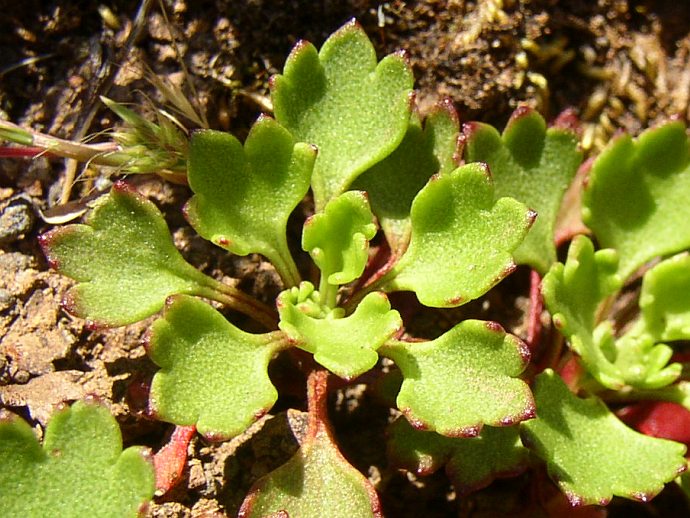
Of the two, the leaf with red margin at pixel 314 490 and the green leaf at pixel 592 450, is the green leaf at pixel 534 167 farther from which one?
Result: the leaf with red margin at pixel 314 490

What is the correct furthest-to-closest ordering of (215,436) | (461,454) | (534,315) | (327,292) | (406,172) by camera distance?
(534,315) < (406,172) < (327,292) < (461,454) < (215,436)

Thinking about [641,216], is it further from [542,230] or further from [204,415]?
[204,415]

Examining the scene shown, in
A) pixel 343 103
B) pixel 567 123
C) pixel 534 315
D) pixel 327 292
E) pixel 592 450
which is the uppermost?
pixel 343 103

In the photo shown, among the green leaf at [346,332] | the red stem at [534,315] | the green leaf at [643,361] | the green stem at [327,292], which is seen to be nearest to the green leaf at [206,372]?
the green leaf at [346,332]

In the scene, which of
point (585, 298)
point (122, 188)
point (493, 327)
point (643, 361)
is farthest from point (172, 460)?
point (643, 361)

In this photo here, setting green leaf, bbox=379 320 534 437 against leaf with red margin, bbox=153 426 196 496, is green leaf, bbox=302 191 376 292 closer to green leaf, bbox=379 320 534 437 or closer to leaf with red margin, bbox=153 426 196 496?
green leaf, bbox=379 320 534 437

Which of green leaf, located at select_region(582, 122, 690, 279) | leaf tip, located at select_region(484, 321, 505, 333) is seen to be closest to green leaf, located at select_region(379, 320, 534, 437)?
leaf tip, located at select_region(484, 321, 505, 333)

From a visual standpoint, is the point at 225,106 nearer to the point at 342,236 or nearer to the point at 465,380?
the point at 342,236
